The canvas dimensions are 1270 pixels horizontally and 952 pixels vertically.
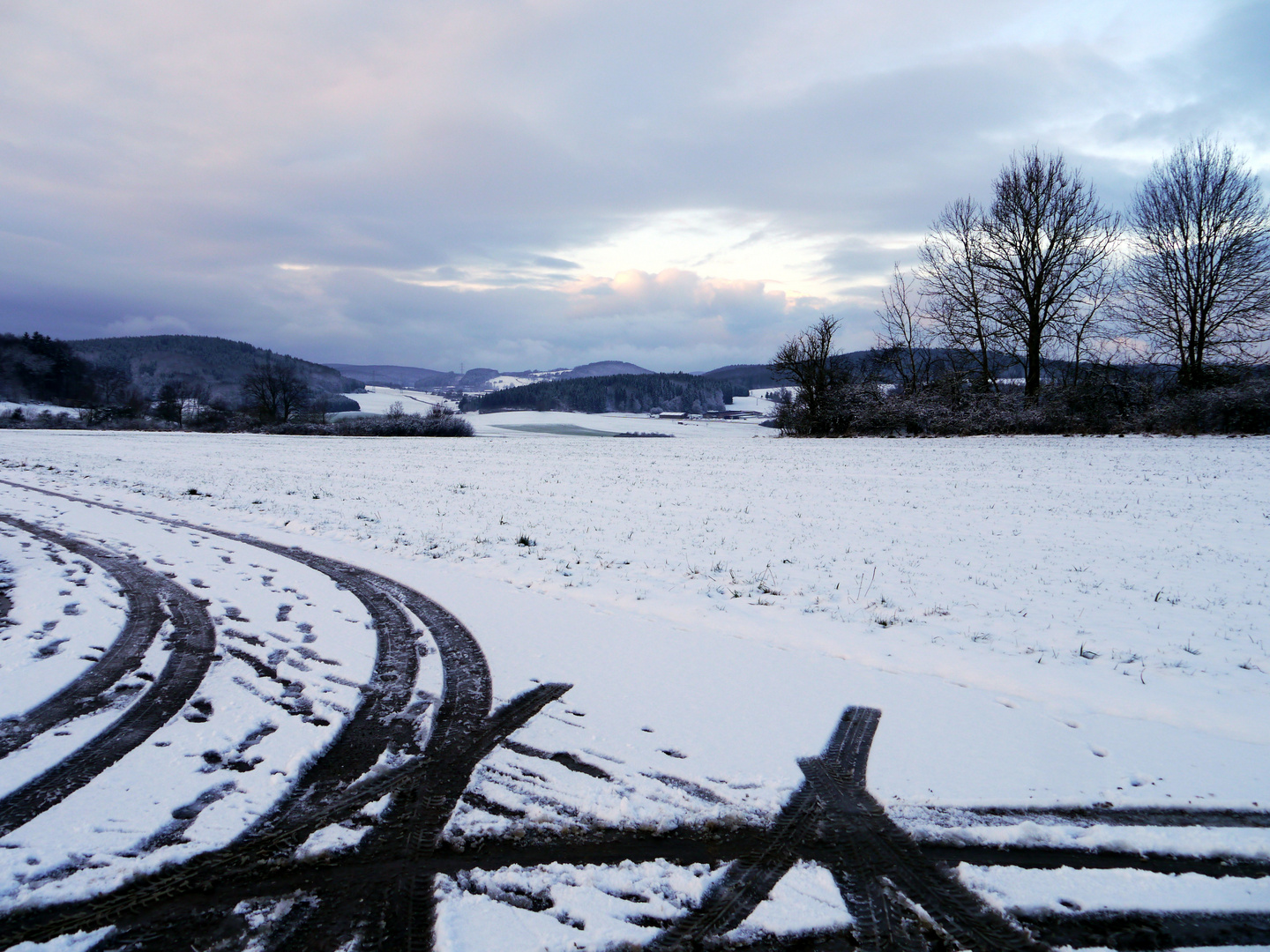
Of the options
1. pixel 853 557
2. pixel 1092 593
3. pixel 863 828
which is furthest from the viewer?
pixel 853 557

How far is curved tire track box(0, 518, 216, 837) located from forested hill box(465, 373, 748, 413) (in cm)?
11813

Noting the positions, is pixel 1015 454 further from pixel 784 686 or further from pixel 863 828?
pixel 863 828

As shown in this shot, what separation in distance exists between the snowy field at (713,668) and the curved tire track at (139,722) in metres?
0.11

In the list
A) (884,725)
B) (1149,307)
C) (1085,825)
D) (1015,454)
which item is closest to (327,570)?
(884,725)

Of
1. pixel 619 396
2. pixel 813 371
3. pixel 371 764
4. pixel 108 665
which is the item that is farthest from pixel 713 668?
pixel 619 396

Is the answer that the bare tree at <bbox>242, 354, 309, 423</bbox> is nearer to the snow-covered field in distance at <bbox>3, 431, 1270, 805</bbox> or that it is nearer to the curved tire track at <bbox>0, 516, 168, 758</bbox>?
the snow-covered field in distance at <bbox>3, 431, 1270, 805</bbox>

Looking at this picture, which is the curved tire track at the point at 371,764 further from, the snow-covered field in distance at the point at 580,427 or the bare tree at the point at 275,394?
the bare tree at the point at 275,394

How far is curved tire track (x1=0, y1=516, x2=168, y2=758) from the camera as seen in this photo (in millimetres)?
3508

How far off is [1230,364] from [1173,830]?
3292cm

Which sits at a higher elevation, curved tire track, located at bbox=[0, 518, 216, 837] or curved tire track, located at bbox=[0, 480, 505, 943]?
curved tire track, located at bbox=[0, 518, 216, 837]

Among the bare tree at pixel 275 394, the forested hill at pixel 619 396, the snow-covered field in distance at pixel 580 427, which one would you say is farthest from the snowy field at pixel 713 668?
the forested hill at pixel 619 396

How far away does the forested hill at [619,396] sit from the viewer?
417 ft

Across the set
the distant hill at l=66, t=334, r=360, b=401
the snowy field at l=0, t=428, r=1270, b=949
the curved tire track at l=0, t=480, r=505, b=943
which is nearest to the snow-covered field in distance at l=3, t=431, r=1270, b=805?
the snowy field at l=0, t=428, r=1270, b=949

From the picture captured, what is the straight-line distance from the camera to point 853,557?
8.06 meters
